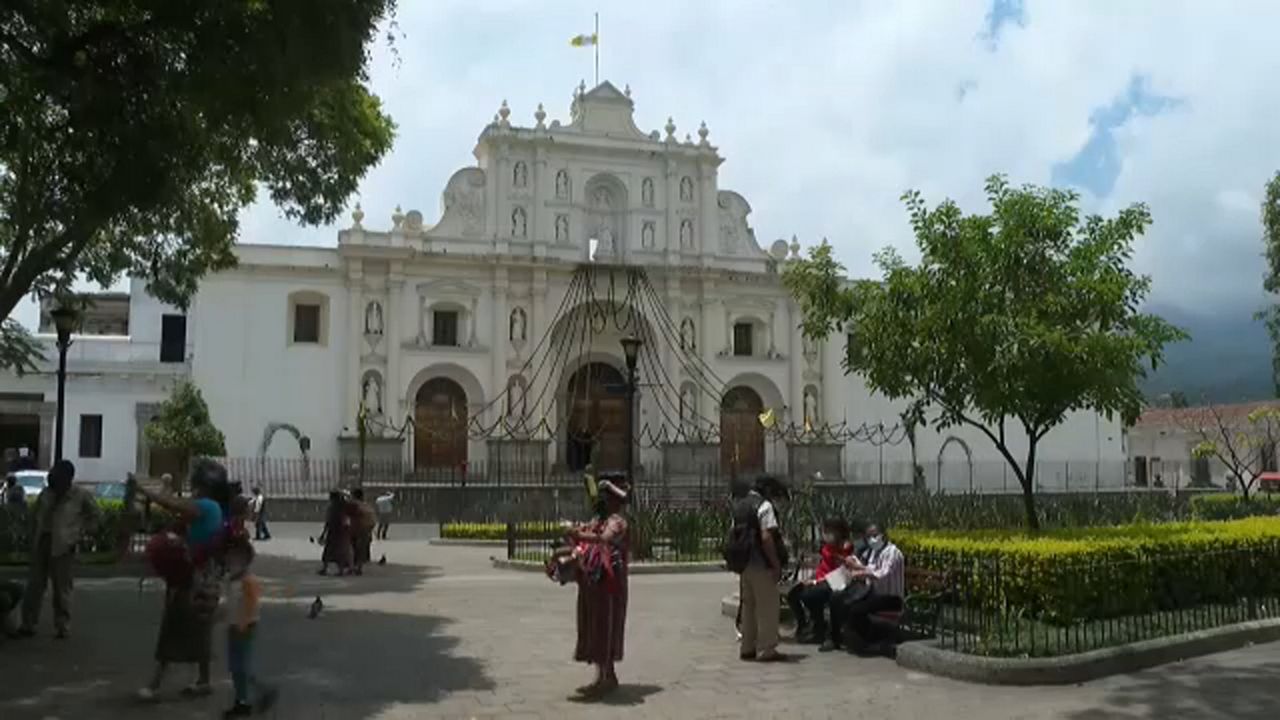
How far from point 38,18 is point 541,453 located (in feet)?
81.8

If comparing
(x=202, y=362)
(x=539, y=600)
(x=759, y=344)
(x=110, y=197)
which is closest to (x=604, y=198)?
(x=759, y=344)

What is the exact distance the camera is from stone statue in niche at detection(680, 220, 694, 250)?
3581 cm

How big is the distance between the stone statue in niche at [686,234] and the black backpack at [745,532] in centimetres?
2770

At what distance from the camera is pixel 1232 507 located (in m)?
24.1

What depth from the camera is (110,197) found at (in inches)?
323

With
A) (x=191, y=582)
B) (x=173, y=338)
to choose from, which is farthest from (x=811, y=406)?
(x=191, y=582)

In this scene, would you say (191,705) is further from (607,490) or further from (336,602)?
(336,602)

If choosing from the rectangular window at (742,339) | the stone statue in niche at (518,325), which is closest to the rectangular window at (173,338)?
the stone statue in niche at (518,325)

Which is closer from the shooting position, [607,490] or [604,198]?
[607,490]

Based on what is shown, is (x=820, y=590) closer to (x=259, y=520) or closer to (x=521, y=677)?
(x=521, y=677)

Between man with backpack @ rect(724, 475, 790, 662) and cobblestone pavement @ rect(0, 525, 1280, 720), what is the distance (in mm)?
282

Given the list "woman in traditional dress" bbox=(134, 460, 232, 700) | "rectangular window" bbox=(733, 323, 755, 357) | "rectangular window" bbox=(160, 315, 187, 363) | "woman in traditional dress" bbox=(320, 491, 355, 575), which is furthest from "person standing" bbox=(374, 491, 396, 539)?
"rectangular window" bbox=(733, 323, 755, 357)

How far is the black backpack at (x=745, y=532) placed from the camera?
335 inches

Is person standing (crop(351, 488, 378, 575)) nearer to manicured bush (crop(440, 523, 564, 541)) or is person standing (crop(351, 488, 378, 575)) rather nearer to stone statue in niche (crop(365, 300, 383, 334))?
manicured bush (crop(440, 523, 564, 541))
